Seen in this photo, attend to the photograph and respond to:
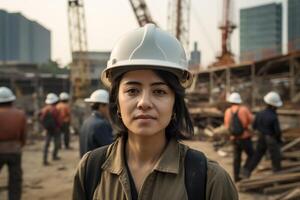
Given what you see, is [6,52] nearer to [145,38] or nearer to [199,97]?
[199,97]

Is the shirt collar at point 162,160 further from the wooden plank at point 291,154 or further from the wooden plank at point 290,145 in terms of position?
the wooden plank at point 290,145

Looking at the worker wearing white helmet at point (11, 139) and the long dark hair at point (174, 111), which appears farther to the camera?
the worker wearing white helmet at point (11, 139)

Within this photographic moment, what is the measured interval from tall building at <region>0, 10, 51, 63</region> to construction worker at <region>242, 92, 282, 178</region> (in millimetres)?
79899

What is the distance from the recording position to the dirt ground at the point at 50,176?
756cm

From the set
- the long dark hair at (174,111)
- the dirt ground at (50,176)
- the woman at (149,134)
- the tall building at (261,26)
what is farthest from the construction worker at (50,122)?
the tall building at (261,26)

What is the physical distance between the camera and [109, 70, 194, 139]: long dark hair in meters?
1.74

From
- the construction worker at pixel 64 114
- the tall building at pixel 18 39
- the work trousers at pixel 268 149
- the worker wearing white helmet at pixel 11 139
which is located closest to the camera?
the worker wearing white helmet at pixel 11 139

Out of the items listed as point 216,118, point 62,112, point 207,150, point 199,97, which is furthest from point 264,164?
point 199,97

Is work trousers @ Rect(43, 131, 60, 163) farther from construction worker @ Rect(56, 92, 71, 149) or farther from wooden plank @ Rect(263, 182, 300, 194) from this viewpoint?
wooden plank @ Rect(263, 182, 300, 194)

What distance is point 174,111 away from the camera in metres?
1.86

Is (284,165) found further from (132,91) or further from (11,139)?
(132,91)

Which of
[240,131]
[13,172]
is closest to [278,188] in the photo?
[240,131]

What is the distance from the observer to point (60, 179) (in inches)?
355

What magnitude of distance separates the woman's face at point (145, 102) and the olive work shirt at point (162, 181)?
5.6 inches
